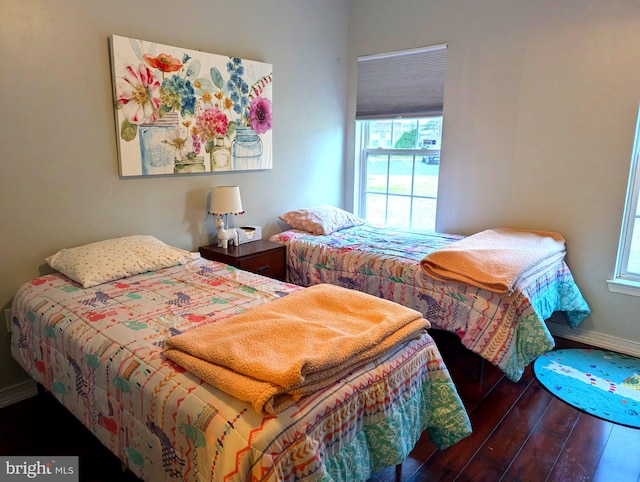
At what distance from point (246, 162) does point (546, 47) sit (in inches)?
84.2

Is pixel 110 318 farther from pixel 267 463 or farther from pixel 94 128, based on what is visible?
pixel 94 128

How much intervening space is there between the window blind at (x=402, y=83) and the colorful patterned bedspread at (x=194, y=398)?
2.18 m


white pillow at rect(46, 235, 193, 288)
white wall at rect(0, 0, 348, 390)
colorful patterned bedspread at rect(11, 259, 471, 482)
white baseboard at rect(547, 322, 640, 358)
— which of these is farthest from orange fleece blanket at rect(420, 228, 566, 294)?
white wall at rect(0, 0, 348, 390)

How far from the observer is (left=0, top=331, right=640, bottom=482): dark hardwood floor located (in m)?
1.81

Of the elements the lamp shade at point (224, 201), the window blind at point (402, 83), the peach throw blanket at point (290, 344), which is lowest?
the peach throw blanket at point (290, 344)

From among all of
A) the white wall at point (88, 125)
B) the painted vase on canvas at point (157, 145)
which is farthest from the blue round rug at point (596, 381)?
the painted vase on canvas at point (157, 145)

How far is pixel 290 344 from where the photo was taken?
4.60 ft

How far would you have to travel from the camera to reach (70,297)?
1944 mm

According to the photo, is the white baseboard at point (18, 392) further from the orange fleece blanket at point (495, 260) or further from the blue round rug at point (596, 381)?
the blue round rug at point (596, 381)

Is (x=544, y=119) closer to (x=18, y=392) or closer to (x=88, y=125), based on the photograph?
(x=88, y=125)

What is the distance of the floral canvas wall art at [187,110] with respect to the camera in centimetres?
247

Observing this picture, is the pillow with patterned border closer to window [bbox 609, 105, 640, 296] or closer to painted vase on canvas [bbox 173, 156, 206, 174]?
painted vase on canvas [bbox 173, 156, 206, 174]

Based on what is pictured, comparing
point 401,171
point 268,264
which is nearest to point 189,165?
point 268,264

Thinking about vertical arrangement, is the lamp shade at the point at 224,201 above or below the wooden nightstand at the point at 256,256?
above
